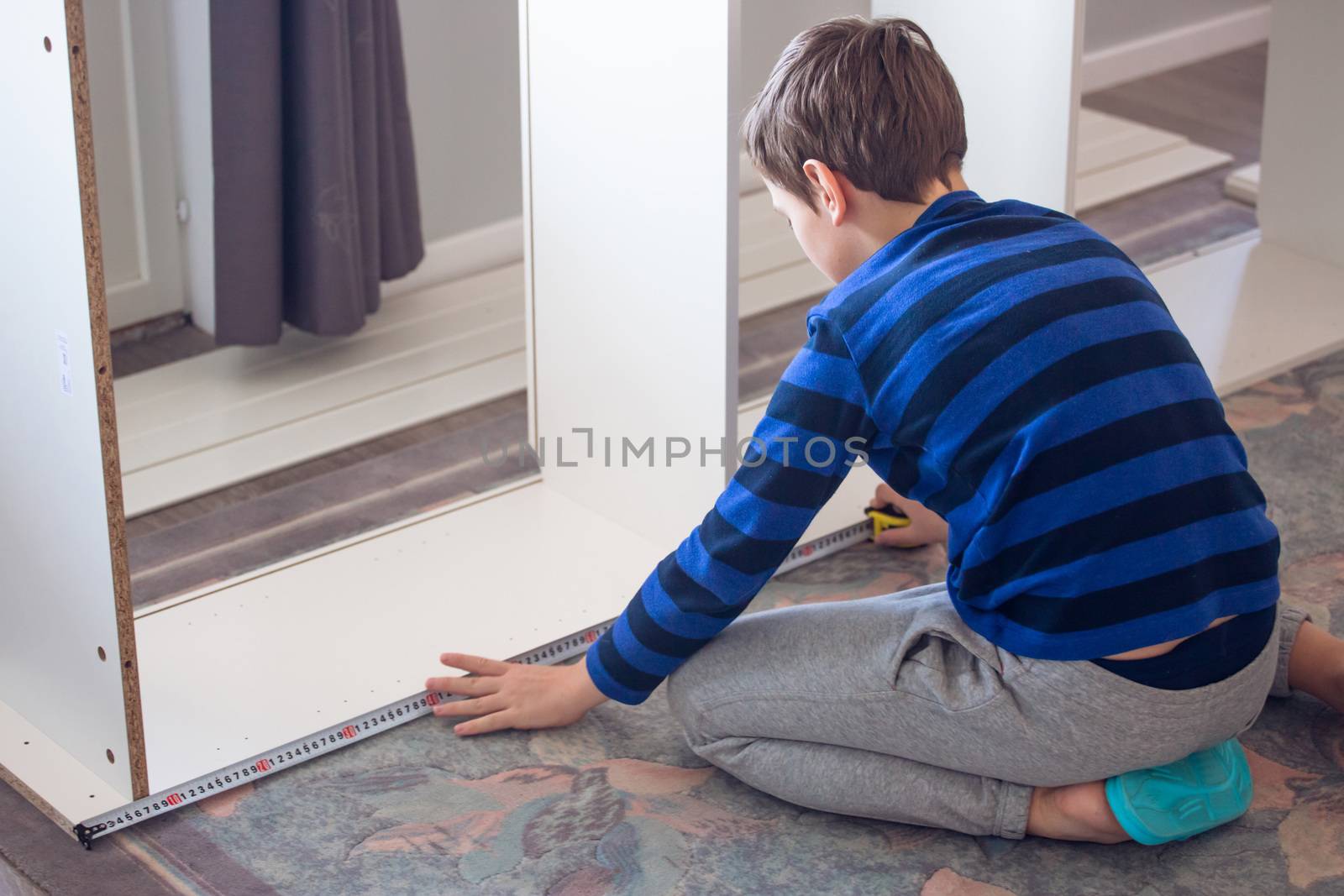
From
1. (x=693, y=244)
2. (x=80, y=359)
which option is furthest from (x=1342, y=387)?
(x=80, y=359)

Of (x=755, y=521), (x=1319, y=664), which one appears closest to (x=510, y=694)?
(x=755, y=521)

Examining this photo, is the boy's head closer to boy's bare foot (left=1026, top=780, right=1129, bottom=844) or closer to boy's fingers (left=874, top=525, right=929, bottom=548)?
boy's bare foot (left=1026, top=780, right=1129, bottom=844)

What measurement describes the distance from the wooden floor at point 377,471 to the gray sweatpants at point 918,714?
2.05 ft

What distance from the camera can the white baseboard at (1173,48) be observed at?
3.23 meters

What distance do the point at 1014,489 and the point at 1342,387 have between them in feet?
3.74

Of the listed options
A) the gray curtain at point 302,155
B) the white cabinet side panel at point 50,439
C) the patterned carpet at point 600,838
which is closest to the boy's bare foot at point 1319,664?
the patterned carpet at point 600,838

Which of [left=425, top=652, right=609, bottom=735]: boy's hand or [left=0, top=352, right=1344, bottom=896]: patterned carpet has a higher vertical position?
[left=425, top=652, right=609, bottom=735]: boy's hand

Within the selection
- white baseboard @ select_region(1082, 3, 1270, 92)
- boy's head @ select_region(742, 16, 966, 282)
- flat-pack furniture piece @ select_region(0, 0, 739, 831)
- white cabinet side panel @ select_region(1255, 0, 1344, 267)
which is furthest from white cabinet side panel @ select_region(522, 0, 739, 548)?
white baseboard @ select_region(1082, 3, 1270, 92)

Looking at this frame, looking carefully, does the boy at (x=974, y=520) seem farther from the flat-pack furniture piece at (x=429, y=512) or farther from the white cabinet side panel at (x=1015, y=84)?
the white cabinet side panel at (x=1015, y=84)

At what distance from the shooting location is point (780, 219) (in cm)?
265

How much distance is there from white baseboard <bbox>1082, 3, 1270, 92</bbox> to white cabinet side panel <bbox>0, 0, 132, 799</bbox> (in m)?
2.42

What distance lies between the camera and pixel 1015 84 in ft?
5.93

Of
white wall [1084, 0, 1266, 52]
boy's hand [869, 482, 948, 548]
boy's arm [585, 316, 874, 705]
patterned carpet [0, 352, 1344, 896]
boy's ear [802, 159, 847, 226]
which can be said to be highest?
boy's ear [802, 159, 847, 226]

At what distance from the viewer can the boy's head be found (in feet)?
3.80
